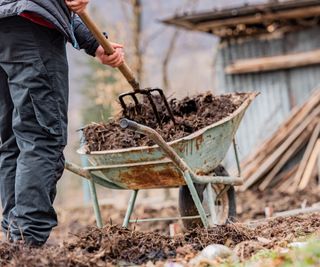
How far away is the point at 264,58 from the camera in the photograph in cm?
1377

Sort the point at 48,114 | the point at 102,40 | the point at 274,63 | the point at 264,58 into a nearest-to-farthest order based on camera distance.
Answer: the point at 48,114
the point at 102,40
the point at 274,63
the point at 264,58

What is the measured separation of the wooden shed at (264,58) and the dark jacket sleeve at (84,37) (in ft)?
26.2

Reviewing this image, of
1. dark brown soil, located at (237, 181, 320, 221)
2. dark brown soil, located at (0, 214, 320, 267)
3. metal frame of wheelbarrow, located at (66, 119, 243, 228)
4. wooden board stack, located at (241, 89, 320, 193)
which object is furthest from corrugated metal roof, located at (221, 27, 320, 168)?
dark brown soil, located at (0, 214, 320, 267)

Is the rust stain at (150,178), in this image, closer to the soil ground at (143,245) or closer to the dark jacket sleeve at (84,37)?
the soil ground at (143,245)

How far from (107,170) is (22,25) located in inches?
56.6

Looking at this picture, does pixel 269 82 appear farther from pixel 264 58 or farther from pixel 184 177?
pixel 184 177

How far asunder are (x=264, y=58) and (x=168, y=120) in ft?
28.4

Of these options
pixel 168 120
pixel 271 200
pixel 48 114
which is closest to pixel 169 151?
pixel 168 120

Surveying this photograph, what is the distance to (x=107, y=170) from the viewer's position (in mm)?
5281

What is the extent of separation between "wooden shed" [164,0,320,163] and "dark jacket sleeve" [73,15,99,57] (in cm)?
798

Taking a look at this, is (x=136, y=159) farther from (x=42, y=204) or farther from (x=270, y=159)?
(x=270, y=159)

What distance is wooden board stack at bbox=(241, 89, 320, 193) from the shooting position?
38.4 feet

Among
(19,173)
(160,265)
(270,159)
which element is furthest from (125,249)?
(270,159)

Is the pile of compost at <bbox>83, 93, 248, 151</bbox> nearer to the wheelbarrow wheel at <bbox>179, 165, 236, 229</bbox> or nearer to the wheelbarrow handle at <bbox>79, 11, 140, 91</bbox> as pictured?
the wheelbarrow handle at <bbox>79, 11, 140, 91</bbox>
